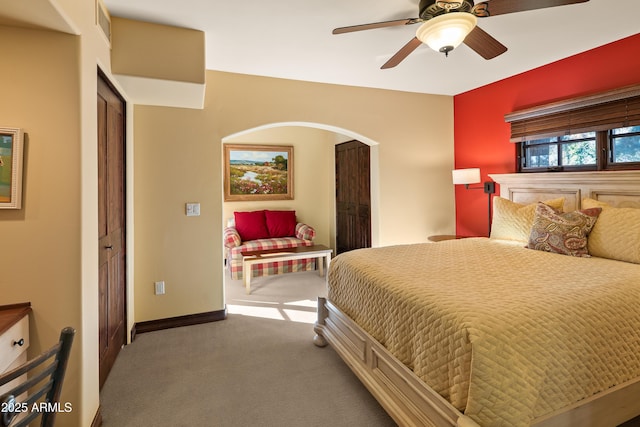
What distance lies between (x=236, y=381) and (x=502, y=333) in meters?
1.76

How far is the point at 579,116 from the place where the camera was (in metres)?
3.03

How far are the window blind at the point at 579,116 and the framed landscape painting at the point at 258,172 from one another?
3557 millimetres

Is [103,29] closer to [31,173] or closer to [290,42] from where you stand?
[31,173]

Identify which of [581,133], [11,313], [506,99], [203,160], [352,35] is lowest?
[11,313]

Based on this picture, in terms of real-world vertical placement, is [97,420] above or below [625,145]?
below

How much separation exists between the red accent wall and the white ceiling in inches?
4.5

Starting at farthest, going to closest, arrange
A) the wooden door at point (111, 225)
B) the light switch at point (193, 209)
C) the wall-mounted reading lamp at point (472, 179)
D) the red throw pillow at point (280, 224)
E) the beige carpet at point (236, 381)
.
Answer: the red throw pillow at point (280, 224) < the wall-mounted reading lamp at point (472, 179) < the light switch at point (193, 209) < the wooden door at point (111, 225) < the beige carpet at point (236, 381)

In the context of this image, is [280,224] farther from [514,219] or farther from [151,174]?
[514,219]

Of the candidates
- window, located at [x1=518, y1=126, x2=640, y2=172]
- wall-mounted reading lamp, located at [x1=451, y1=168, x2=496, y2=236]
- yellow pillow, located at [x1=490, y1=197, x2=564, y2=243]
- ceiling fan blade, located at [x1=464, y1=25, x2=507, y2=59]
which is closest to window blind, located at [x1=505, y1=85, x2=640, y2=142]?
window, located at [x1=518, y1=126, x2=640, y2=172]

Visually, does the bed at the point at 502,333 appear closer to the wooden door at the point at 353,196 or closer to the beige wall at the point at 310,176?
the wooden door at the point at 353,196

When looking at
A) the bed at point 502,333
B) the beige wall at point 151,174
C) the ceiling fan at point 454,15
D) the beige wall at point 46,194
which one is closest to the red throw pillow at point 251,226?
the beige wall at point 151,174

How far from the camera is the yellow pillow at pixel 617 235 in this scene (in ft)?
7.46

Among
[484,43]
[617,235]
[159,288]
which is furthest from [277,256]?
[617,235]

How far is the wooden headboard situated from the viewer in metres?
2.65
